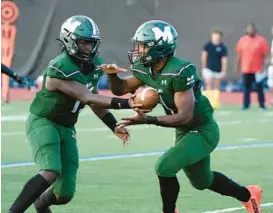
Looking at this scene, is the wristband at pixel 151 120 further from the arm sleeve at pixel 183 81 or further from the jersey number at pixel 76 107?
the jersey number at pixel 76 107

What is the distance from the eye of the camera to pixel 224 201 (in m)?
8.45

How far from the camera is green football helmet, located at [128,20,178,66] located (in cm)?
703

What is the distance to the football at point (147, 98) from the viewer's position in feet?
22.0

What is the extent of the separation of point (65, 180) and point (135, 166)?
3665mm

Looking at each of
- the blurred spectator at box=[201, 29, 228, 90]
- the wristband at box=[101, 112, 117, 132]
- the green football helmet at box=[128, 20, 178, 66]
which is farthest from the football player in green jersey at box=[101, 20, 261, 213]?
the blurred spectator at box=[201, 29, 228, 90]

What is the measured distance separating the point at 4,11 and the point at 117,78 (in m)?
13.3

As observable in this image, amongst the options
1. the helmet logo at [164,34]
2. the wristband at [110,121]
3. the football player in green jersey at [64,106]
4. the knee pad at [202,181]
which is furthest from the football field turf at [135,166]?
the helmet logo at [164,34]

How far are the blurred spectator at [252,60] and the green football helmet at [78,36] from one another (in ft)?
38.8

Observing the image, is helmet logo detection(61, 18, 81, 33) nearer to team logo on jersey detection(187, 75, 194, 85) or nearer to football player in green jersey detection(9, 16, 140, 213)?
football player in green jersey detection(9, 16, 140, 213)

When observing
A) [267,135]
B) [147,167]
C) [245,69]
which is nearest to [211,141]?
[147,167]

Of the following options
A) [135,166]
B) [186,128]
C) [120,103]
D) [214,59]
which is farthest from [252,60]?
[120,103]

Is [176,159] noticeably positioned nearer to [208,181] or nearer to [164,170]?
[164,170]

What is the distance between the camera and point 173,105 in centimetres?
709

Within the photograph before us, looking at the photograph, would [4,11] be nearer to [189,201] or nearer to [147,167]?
[147,167]
